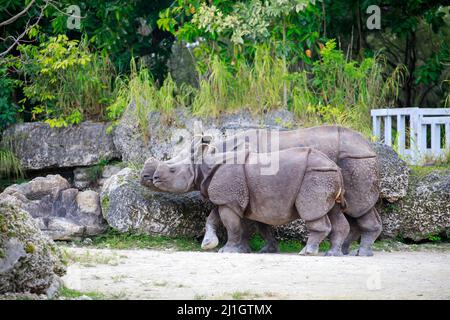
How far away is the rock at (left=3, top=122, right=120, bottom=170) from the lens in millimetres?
13828

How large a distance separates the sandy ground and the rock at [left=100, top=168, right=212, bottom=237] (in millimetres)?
1232

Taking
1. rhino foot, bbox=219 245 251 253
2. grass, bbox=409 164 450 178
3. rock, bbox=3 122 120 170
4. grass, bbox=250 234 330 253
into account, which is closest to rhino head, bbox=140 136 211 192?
rhino foot, bbox=219 245 251 253

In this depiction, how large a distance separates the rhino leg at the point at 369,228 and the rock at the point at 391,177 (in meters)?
1.06

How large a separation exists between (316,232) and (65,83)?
589 centimetres

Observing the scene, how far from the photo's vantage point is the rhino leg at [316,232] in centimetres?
988

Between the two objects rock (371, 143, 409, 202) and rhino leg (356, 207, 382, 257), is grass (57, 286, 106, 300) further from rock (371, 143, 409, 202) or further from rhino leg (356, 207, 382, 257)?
rock (371, 143, 409, 202)

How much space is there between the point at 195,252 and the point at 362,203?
2058mm

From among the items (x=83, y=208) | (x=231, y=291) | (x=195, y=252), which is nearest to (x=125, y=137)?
(x=83, y=208)

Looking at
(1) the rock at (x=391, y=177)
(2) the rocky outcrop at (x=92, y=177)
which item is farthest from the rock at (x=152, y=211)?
(2) the rocky outcrop at (x=92, y=177)

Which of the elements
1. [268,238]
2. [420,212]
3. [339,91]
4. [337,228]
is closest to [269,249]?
[268,238]

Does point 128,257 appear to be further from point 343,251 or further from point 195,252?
point 343,251

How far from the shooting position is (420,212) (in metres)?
11.5

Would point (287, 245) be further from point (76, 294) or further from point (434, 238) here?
point (76, 294)

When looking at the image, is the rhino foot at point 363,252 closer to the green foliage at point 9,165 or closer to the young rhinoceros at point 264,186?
the young rhinoceros at point 264,186
